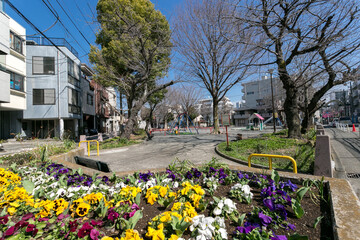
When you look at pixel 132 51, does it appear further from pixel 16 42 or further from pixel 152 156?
pixel 16 42

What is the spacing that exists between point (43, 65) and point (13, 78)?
3.30m

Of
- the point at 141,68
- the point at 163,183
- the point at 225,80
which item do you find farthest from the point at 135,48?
the point at 163,183

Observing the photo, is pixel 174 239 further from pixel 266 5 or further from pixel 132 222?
pixel 266 5

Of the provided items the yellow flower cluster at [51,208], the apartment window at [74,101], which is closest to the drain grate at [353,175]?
the yellow flower cluster at [51,208]

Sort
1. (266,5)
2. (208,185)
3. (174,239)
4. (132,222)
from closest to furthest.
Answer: (174,239) → (132,222) → (208,185) → (266,5)

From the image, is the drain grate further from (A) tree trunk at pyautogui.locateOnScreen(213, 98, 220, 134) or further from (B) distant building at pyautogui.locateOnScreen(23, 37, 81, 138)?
(B) distant building at pyautogui.locateOnScreen(23, 37, 81, 138)

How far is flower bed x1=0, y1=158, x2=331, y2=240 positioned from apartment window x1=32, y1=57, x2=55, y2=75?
22.3m

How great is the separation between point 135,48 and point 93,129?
816 inches

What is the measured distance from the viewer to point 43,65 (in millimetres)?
20156

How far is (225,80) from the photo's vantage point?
16.5 meters

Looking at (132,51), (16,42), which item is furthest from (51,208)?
(16,42)

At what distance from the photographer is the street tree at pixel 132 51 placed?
12617mm

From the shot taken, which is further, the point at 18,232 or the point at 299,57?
the point at 299,57

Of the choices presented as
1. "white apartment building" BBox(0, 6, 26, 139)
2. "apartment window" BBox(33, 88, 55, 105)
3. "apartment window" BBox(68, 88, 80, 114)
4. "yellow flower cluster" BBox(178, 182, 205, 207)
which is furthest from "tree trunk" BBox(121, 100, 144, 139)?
"yellow flower cluster" BBox(178, 182, 205, 207)
